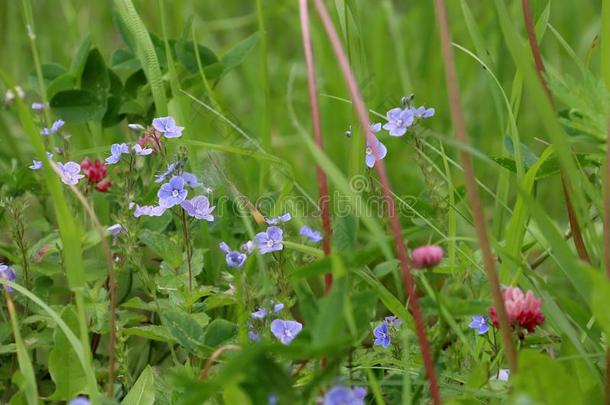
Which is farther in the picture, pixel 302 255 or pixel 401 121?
pixel 302 255

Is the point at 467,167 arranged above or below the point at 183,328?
above

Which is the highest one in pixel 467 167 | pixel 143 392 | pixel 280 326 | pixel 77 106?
pixel 467 167

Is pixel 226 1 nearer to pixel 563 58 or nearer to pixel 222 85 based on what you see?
pixel 222 85

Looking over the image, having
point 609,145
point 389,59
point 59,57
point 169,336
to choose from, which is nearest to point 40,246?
point 169,336

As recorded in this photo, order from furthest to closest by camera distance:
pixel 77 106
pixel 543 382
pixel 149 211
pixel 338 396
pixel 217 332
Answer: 1. pixel 77 106
2. pixel 149 211
3. pixel 217 332
4. pixel 543 382
5. pixel 338 396

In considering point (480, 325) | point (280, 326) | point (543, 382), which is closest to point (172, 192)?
point (280, 326)

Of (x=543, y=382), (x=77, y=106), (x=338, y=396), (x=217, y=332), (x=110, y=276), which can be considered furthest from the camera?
(x=77, y=106)

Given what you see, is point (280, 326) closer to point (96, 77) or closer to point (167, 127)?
point (167, 127)
